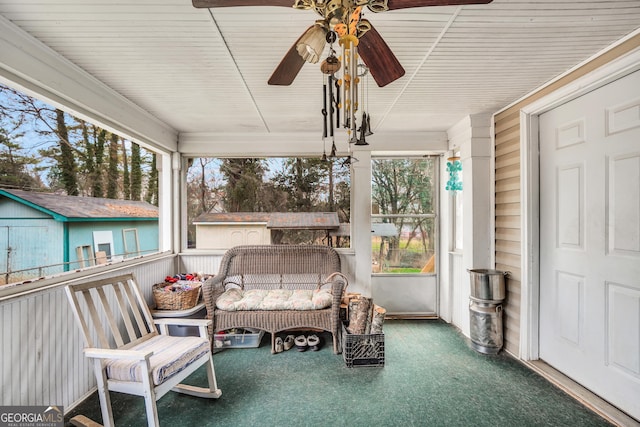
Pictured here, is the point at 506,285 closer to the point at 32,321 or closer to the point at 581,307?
the point at 581,307

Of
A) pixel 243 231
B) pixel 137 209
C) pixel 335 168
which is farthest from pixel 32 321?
pixel 335 168

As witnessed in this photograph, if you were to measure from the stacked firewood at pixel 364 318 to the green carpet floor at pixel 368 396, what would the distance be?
1.02ft

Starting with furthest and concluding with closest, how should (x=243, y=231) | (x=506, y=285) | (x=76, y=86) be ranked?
(x=243, y=231), (x=506, y=285), (x=76, y=86)

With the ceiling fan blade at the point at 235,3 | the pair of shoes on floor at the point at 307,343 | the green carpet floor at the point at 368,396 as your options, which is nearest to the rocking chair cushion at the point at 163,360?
the green carpet floor at the point at 368,396

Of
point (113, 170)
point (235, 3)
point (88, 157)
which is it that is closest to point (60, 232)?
point (88, 157)

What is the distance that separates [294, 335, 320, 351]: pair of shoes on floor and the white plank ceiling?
231 cm

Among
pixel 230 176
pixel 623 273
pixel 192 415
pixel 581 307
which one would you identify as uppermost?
pixel 230 176

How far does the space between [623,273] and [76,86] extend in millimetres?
4007

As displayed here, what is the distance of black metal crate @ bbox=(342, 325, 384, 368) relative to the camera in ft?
8.54

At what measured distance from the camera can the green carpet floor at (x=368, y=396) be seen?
6.38ft

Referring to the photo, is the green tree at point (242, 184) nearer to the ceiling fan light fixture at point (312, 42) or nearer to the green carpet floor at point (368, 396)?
the green carpet floor at point (368, 396)

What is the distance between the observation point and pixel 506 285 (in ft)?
9.54

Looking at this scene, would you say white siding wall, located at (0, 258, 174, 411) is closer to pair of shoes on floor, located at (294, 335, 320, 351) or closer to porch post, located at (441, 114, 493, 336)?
pair of shoes on floor, located at (294, 335, 320, 351)

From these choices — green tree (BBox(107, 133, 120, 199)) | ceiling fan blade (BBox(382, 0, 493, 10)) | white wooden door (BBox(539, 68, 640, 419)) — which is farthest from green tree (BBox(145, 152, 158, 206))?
white wooden door (BBox(539, 68, 640, 419))
